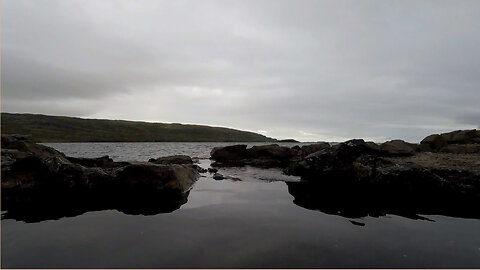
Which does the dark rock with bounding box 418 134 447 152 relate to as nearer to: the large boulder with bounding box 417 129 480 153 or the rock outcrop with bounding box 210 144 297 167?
the large boulder with bounding box 417 129 480 153

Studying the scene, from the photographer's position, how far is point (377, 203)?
1433 cm

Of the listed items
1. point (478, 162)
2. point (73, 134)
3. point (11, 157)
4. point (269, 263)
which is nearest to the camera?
point (269, 263)

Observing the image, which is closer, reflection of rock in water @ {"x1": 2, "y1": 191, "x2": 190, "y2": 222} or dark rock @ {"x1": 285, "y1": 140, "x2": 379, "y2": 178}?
reflection of rock in water @ {"x1": 2, "y1": 191, "x2": 190, "y2": 222}

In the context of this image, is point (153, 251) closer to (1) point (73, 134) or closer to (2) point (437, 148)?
(2) point (437, 148)

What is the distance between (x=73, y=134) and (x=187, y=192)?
203280 mm

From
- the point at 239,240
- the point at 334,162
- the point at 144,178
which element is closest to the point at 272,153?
the point at 334,162

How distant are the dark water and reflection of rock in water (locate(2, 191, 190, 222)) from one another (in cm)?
60

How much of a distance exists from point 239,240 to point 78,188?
383 inches

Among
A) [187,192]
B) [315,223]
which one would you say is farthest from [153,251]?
[187,192]

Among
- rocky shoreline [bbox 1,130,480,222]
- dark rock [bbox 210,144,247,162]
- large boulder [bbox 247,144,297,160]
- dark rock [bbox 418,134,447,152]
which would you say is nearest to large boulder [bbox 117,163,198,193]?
rocky shoreline [bbox 1,130,480,222]

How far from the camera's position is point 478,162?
18141 mm

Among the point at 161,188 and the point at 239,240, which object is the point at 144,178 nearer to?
the point at 161,188

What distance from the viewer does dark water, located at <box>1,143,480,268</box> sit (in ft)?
23.5

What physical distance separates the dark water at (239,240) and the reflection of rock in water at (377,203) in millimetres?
806
